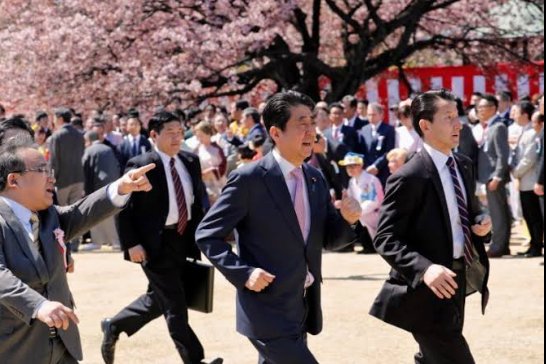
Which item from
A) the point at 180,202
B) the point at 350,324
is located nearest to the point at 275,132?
the point at 180,202

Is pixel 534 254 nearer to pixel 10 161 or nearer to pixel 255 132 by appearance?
pixel 255 132

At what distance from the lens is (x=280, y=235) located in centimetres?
550

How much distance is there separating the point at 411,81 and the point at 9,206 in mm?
19663

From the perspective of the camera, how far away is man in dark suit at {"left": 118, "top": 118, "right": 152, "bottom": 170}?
15344 mm


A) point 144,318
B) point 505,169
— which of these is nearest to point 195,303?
point 144,318

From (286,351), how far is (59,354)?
1035mm

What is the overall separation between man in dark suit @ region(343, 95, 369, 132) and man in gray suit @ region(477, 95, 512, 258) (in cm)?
239

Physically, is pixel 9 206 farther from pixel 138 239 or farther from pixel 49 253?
pixel 138 239

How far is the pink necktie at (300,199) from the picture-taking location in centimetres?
558

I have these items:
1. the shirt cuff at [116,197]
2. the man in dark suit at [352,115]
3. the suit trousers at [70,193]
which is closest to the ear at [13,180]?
the shirt cuff at [116,197]

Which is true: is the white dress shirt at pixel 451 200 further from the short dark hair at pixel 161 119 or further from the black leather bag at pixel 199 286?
the short dark hair at pixel 161 119

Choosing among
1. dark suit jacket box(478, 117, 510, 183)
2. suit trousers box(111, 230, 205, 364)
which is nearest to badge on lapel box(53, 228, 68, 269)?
suit trousers box(111, 230, 205, 364)

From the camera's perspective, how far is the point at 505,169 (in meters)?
13.1

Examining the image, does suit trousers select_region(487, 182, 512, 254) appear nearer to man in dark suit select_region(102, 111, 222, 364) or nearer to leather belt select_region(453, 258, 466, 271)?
man in dark suit select_region(102, 111, 222, 364)
